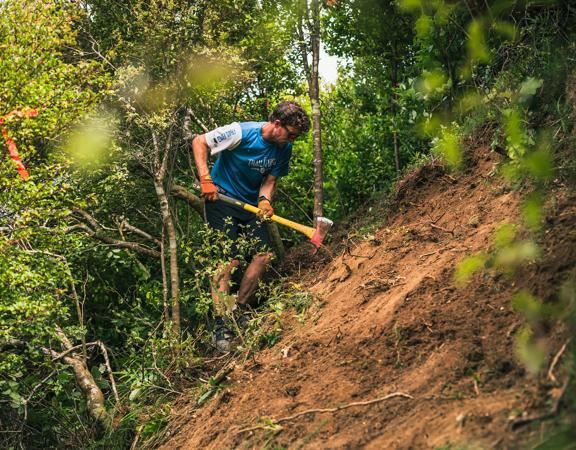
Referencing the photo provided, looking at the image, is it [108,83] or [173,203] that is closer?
[108,83]

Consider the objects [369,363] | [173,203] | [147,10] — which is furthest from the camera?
[173,203]

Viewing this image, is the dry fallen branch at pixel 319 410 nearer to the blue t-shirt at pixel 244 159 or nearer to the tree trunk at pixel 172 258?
the tree trunk at pixel 172 258

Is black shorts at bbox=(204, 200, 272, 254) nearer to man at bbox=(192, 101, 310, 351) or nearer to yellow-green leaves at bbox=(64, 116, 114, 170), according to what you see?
man at bbox=(192, 101, 310, 351)

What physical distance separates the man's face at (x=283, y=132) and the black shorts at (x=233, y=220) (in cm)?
71

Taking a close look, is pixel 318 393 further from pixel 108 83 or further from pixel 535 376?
pixel 108 83

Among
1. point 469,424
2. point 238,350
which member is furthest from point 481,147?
point 469,424

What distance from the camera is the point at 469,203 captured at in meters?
6.13

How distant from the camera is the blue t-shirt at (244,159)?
7.02 m

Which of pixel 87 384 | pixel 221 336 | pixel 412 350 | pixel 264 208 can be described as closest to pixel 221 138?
pixel 264 208

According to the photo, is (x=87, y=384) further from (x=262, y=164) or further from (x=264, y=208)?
(x=262, y=164)

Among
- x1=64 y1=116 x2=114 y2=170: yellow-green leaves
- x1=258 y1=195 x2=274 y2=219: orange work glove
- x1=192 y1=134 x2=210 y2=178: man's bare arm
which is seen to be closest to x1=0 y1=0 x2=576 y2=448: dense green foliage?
x1=64 y1=116 x2=114 y2=170: yellow-green leaves

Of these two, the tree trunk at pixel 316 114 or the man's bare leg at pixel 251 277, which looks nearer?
the man's bare leg at pixel 251 277

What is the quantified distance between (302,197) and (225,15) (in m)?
2.29

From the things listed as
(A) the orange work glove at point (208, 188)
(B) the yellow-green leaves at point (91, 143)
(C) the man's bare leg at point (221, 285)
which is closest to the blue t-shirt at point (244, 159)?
(A) the orange work glove at point (208, 188)
